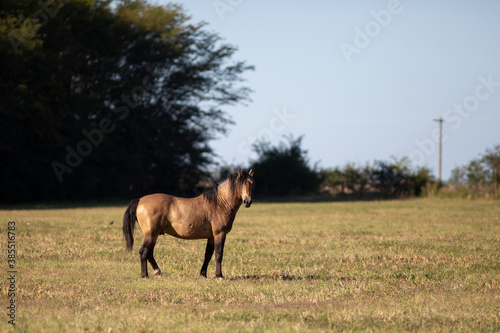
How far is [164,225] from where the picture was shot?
903cm

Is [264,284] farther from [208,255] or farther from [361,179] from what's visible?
[361,179]

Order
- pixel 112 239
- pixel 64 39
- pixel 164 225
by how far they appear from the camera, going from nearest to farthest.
Answer: pixel 164 225 → pixel 112 239 → pixel 64 39

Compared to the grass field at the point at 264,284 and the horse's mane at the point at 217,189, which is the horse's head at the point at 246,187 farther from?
the grass field at the point at 264,284

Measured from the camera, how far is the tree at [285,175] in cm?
4422

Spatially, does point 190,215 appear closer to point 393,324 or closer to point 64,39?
point 393,324

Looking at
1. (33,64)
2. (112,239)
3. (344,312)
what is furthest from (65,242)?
(33,64)

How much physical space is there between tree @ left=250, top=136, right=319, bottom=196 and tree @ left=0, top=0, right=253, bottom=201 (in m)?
4.63

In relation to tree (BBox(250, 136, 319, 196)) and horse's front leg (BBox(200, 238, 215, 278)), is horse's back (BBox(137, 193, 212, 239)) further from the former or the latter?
tree (BBox(250, 136, 319, 196))

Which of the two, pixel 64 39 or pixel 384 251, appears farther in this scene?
pixel 64 39

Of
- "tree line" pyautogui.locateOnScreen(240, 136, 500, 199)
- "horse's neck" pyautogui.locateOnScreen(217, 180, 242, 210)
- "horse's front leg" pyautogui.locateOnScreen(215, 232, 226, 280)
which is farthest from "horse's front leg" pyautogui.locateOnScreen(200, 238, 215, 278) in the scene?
"tree line" pyautogui.locateOnScreen(240, 136, 500, 199)

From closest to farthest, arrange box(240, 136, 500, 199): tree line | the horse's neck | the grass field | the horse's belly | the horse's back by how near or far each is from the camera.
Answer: the grass field < the horse's back < the horse's belly < the horse's neck < box(240, 136, 500, 199): tree line

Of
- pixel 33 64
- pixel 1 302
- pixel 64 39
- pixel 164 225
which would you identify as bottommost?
pixel 1 302

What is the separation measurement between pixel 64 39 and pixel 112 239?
2255cm

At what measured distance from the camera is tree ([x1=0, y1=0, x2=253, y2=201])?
29.5 m
